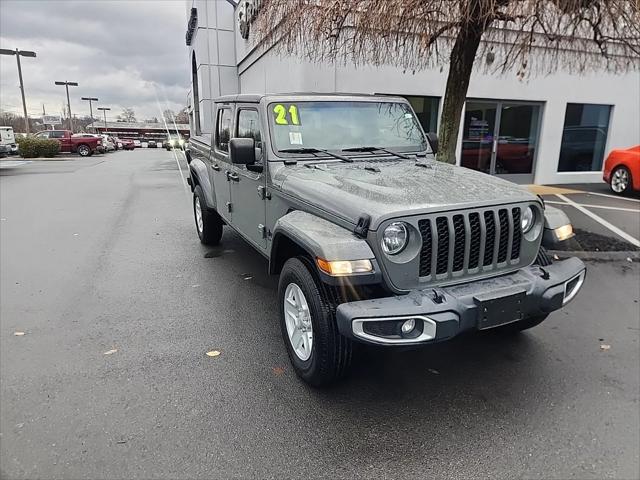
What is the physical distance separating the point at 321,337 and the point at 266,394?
24.6 inches

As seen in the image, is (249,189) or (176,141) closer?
(249,189)

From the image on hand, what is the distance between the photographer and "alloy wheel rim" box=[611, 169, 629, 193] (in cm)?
1087

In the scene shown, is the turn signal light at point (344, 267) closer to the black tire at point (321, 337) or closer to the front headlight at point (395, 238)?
the front headlight at point (395, 238)

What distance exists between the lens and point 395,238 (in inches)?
107

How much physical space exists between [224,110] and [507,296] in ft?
12.4

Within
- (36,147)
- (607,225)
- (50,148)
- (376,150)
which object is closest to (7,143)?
(36,147)

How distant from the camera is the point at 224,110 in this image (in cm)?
515

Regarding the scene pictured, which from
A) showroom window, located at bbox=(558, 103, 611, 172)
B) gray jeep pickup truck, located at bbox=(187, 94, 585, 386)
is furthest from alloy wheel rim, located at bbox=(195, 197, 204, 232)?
showroom window, located at bbox=(558, 103, 611, 172)

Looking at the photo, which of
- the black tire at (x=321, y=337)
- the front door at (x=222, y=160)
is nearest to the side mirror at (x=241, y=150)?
the black tire at (x=321, y=337)

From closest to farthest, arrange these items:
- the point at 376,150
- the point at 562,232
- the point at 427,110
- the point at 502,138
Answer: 1. the point at 562,232
2. the point at 376,150
3. the point at 427,110
4. the point at 502,138

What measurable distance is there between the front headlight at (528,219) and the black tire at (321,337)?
4.77 ft

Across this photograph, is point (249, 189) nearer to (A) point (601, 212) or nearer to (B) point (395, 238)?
(B) point (395, 238)

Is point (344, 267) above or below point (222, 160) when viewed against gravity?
Answer: below

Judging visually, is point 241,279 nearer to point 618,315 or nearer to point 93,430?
point 93,430
